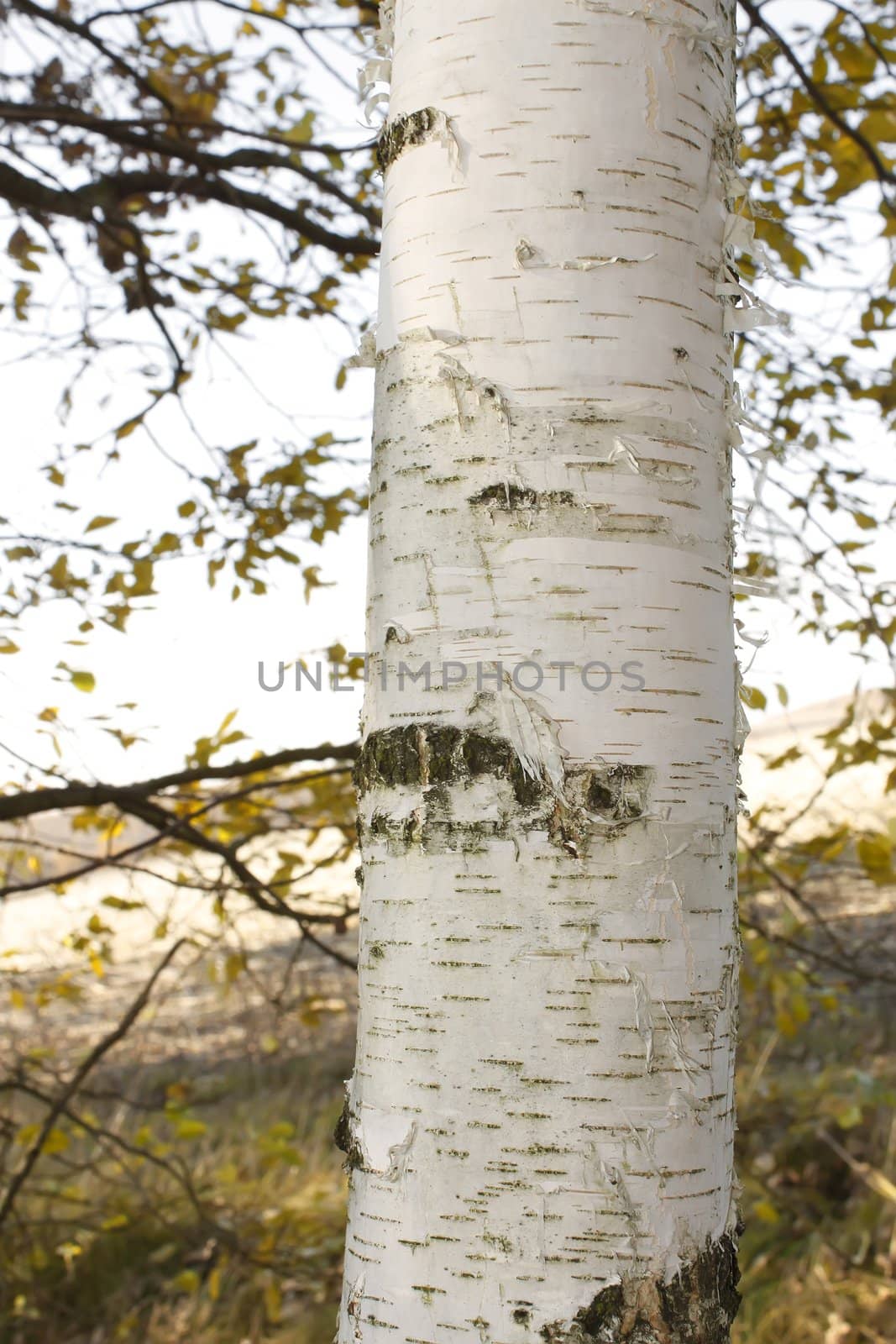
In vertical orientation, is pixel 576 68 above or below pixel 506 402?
above

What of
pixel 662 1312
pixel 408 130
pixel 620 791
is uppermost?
pixel 408 130

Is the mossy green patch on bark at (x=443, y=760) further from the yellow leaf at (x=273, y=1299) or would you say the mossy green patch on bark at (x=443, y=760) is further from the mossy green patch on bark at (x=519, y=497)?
the yellow leaf at (x=273, y=1299)

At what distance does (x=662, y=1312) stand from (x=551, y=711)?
0.44m

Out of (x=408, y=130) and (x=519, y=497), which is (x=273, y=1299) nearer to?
(x=519, y=497)

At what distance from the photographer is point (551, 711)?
0.80 metres

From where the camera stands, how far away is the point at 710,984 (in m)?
0.81

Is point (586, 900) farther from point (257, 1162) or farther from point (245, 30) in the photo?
point (257, 1162)

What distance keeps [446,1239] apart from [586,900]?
0.27 metres

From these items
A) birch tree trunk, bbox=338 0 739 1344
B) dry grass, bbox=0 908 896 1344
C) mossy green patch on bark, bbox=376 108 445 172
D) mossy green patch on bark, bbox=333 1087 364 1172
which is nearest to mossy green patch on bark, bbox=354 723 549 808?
birch tree trunk, bbox=338 0 739 1344

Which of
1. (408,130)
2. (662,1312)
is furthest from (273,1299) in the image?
(408,130)

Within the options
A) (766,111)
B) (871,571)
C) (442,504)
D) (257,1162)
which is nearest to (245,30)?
(766,111)

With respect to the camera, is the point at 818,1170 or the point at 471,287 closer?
the point at 471,287

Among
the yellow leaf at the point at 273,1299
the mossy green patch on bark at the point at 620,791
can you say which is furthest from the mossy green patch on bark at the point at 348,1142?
the yellow leaf at the point at 273,1299

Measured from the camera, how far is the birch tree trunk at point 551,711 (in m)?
0.76
